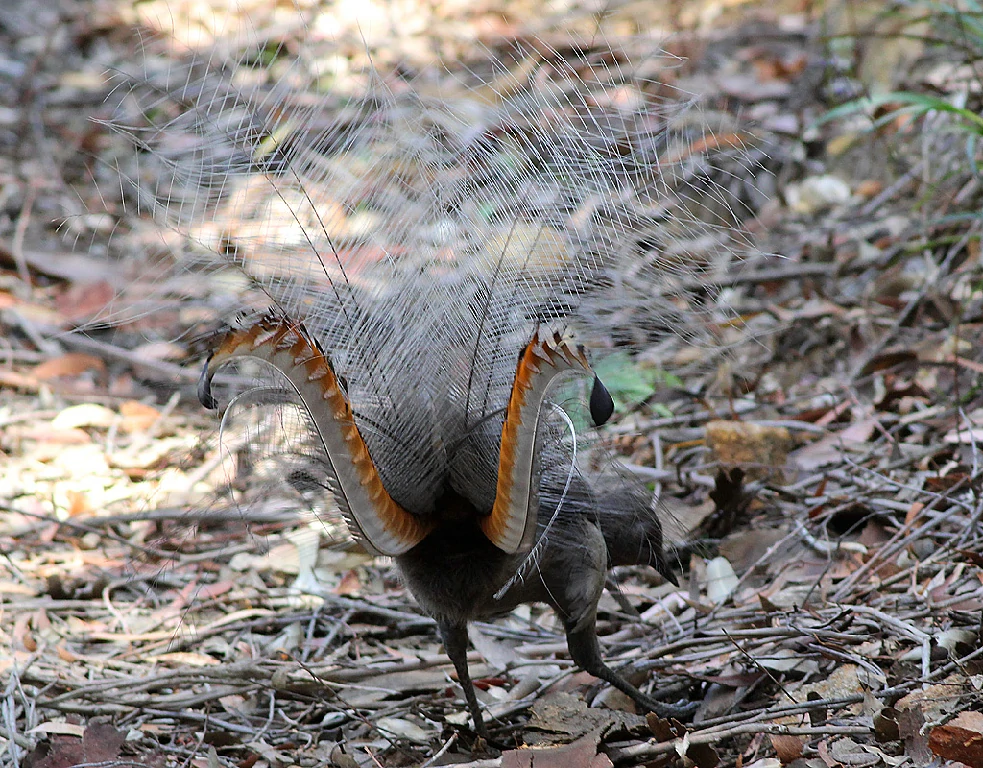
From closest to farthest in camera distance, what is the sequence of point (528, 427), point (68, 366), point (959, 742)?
point (959, 742), point (528, 427), point (68, 366)

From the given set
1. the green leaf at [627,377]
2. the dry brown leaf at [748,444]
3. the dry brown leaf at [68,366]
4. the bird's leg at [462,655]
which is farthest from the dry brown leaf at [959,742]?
the dry brown leaf at [68,366]

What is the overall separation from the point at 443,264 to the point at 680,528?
985mm

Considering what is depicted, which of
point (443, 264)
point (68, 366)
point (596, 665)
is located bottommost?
point (596, 665)

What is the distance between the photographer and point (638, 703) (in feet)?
9.52

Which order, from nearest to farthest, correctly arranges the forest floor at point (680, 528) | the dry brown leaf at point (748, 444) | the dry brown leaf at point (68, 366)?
the forest floor at point (680, 528) → the dry brown leaf at point (748, 444) → the dry brown leaf at point (68, 366)

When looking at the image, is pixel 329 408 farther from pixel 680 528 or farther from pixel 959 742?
pixel 959 742

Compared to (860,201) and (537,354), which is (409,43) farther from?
(537,354)

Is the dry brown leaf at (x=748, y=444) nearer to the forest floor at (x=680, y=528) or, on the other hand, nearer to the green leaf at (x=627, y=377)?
the forest floor at (x=680, y=528)

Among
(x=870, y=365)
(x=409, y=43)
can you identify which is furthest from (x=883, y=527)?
(x=409, y=43)

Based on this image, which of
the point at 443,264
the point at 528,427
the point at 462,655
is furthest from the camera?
the point at 462,655

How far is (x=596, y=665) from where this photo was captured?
2.85m

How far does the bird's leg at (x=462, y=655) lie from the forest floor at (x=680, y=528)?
96mm

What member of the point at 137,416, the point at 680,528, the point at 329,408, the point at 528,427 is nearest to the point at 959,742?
the point at 680,528

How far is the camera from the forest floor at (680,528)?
105 inches
